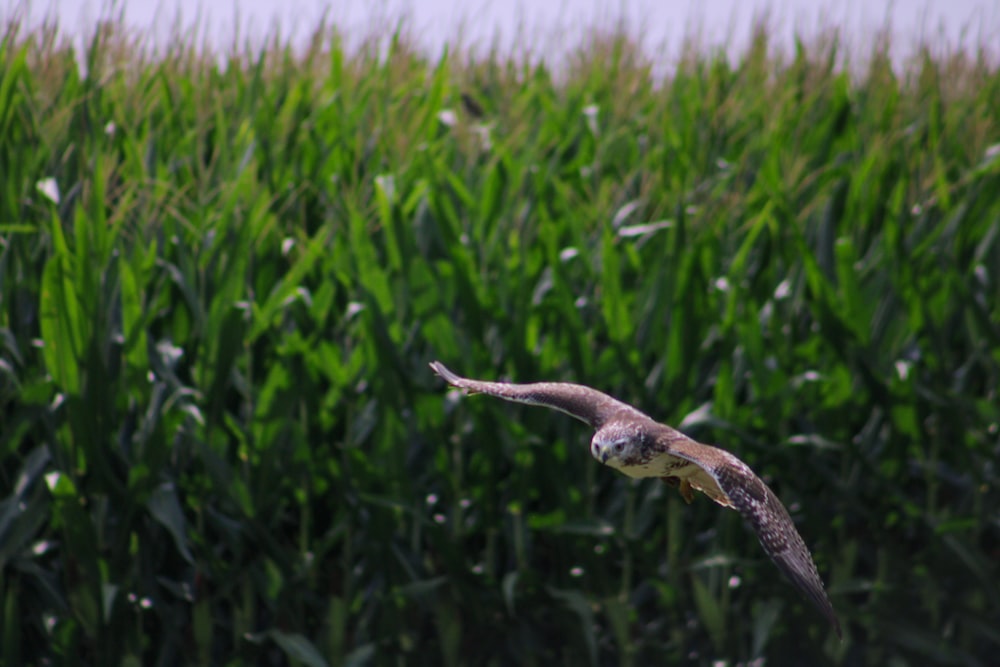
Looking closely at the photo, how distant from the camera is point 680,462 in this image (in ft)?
5.33

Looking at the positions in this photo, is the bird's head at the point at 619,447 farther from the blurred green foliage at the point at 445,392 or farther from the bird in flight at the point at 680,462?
the blurred green foliage at the point at 445,392

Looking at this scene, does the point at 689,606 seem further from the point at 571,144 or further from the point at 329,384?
the point at 571,144

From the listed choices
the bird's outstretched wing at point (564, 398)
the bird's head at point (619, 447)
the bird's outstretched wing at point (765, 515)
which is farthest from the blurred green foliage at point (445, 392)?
the bird's outstretched wing at point (765, 515)

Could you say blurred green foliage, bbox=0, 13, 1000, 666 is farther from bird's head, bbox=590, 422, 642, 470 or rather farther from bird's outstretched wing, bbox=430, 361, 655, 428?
bird's head, bbox=590, 422, 642, 470

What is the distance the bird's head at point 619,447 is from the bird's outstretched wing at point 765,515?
9cm

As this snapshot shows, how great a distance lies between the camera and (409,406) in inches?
135

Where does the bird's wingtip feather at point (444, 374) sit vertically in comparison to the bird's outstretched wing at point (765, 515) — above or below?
below

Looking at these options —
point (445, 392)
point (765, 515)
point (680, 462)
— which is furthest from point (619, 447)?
point (445, 392)

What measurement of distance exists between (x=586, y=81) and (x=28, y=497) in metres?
3.45

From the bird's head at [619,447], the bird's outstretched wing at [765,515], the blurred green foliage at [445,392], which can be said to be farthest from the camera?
the blurred green foliage at [445,392]

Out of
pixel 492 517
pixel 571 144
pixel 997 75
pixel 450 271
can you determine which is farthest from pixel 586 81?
pixel 492 517

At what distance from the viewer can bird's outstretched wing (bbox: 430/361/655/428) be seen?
5.08 ft

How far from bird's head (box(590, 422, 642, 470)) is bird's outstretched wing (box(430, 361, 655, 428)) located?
0.12 ft

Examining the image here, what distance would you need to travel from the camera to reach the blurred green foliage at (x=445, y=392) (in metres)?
3.18
